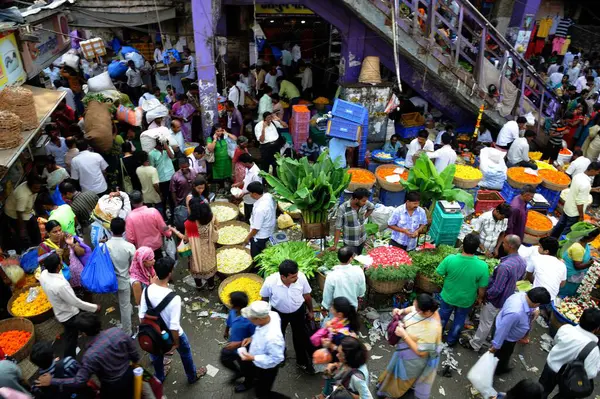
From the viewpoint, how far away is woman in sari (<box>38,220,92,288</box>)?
17.7 ft

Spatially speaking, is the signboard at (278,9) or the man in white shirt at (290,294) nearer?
the man in white shirt at (290,294)

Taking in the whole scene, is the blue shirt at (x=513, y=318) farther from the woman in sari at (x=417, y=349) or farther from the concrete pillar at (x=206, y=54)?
the concrete pillar at (x=206, y=54)

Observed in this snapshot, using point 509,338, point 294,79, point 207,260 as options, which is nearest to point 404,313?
point 509,338

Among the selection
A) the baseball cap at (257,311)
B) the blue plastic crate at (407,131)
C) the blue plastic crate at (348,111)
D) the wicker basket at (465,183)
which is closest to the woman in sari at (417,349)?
the baseball cap at (257,311)

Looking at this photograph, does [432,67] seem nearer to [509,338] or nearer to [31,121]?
[509,338]

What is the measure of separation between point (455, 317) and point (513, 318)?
38.9 inches

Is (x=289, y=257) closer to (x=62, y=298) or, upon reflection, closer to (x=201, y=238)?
(x=201, y=238)

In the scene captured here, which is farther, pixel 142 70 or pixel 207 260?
pixel 142 70

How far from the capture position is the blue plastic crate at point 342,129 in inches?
367

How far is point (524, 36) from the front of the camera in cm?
1410

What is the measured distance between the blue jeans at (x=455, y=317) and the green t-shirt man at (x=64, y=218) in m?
5.38

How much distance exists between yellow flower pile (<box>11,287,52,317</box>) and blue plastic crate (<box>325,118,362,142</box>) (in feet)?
20.5

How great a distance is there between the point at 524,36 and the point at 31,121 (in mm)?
14768

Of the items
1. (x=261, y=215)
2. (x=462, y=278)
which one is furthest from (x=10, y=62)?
(x=462, y=278)
